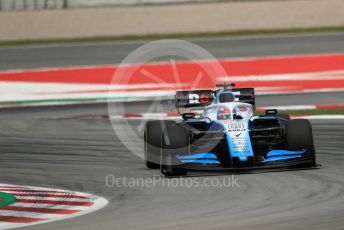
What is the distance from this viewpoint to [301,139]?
12586 mm

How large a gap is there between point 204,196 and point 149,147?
87.1 inches

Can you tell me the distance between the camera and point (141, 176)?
1273cm

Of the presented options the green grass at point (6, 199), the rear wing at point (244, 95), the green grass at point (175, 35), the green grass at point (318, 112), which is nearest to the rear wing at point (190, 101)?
the rear wing at point (244, 95)

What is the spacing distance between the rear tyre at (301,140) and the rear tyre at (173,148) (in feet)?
4.20

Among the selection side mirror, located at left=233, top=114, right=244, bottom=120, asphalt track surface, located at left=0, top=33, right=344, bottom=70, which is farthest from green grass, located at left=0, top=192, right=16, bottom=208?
asphalt track surface, located at left=0, top=33, right=344, bottom=70

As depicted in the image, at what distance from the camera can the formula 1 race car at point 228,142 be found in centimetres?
1239

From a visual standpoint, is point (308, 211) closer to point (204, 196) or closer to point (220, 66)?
point (204, 196)

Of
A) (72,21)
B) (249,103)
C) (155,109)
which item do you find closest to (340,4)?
(72,21)

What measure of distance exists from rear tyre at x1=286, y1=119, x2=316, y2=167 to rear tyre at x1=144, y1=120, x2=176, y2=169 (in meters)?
1.56

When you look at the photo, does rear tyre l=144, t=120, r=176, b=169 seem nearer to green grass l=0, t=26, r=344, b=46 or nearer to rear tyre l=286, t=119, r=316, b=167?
rear tyre l=286, t=119, r=316, b=167

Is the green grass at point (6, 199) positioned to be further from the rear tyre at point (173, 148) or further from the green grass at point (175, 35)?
the green grass at point (175, 35)

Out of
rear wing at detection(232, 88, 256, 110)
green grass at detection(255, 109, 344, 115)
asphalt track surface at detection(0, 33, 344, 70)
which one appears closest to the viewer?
rear wing at detection(232, 88, 256, 110)

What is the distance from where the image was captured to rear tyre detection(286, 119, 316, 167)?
12531mm

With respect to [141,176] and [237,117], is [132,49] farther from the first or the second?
[141,176]
